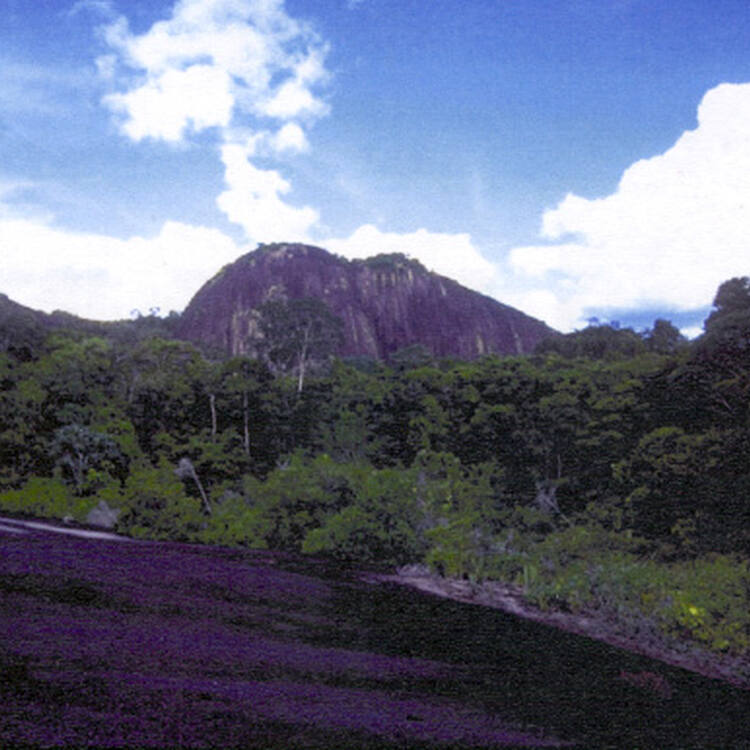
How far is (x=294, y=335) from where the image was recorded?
24812 mm

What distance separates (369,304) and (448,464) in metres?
46.6

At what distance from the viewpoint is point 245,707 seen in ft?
6.58

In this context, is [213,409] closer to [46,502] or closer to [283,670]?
[46,502]

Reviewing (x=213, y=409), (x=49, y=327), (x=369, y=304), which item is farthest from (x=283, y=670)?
(x=369, y=304)

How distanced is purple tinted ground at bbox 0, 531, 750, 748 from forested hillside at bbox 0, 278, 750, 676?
193 centimetres

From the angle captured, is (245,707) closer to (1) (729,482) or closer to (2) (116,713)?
(2) (116,713)

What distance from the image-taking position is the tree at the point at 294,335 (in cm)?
2467

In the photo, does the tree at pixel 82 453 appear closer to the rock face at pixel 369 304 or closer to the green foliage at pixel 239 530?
the green foliage at pixel 239 530

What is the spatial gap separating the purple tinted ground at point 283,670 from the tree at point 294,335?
1978 centimetres

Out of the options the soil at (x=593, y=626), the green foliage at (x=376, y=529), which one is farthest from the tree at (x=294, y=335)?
the soil at (x=593, y=626)

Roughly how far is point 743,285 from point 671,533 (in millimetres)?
4501

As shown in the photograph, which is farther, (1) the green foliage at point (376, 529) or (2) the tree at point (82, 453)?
(2) the tree at point (82, 453)

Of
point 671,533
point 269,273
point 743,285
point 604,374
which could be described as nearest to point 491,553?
point 671,533

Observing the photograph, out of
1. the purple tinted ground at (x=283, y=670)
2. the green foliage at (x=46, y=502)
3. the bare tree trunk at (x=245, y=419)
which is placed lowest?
the green foliage at (x=46, y=502)
